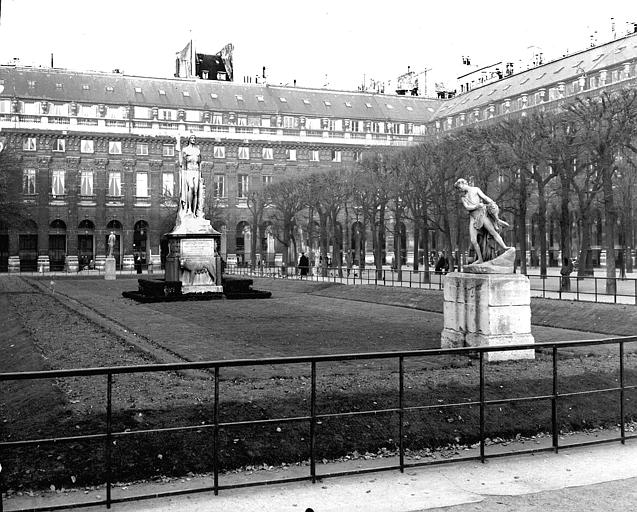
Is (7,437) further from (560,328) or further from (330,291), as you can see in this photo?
(330,291)

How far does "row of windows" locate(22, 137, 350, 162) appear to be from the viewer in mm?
82625

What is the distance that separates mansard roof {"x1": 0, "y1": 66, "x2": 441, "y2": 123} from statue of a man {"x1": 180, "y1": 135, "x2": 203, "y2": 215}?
179ft

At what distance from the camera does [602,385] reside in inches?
472

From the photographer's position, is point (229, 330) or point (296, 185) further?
point (296, 185)

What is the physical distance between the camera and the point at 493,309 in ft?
49.3

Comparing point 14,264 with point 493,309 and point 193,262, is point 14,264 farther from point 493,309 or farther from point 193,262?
point 493,309

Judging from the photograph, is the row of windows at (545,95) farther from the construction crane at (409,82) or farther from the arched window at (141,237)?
the arched window at (141,237)

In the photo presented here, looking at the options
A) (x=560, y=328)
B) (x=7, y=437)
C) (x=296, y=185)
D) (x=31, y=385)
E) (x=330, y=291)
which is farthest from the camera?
(x=296, y=185)

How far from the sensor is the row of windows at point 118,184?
82688mm

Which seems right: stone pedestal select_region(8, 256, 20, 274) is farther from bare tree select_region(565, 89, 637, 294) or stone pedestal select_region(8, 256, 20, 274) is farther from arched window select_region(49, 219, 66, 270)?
bare tree select_region(565, 89, 637, 294)

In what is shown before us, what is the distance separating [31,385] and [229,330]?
9594 mm

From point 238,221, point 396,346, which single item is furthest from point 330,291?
point 238,221

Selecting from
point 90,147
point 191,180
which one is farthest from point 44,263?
point 191,180

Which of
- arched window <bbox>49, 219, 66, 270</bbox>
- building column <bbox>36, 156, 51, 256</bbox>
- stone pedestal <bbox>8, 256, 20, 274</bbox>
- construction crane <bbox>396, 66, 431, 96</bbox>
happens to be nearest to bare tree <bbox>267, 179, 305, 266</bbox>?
arched window <bbox>49, 219, 66, 270</bbox>
